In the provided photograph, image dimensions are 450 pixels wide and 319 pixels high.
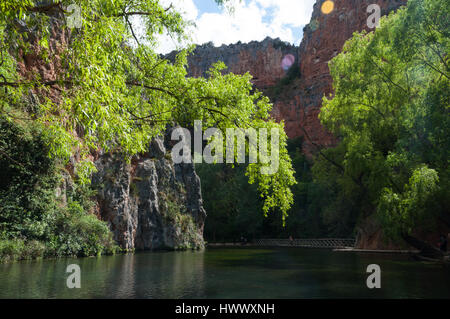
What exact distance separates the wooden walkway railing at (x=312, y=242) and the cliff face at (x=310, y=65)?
21.0 meters

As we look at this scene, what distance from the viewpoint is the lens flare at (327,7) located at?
7291 centimetres

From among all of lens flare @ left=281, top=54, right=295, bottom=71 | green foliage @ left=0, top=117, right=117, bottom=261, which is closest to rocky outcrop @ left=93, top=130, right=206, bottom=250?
green foliage @ left=0, top=117, right=117, bottom=261

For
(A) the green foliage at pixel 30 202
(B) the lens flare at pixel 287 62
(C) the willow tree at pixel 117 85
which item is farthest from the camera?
(B) the lens flare at pixel 287 62

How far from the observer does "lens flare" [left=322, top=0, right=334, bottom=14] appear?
239ft

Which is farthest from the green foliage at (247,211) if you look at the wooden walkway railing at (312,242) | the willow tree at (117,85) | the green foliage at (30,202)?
the willow tree at (117,85)

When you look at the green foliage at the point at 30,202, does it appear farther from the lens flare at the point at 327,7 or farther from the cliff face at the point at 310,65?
the lens flare at the point at 327,7

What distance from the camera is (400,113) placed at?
20656 mm

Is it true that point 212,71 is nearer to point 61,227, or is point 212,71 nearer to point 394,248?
point 61,227

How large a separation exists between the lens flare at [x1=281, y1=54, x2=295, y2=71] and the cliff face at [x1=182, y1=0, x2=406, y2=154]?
46 cm

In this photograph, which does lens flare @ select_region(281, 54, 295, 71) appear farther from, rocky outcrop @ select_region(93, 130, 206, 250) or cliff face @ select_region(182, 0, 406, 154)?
→ rocky outcrop @ select_region(93, 130, 206, 250)

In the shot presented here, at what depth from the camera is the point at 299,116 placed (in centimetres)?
7225

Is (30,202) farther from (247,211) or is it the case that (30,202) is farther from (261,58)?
(261,58)

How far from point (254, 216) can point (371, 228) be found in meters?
26.2

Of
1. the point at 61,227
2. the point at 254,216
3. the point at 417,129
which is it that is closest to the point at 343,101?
the point at 417,129
